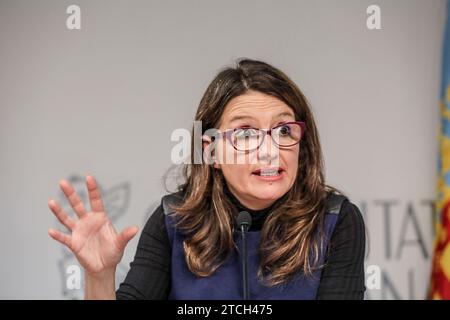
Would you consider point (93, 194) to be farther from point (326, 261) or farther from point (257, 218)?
point (326, 261)

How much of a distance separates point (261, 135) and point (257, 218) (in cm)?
18

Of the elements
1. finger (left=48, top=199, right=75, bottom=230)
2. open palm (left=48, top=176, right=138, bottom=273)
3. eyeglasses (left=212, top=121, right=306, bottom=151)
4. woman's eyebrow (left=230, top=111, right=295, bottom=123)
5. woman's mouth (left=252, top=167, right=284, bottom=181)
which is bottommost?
open palm (left=48, top=176, right=138, bottom=273)

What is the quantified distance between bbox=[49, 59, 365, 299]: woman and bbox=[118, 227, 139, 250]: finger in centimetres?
19

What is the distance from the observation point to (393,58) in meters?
1.60

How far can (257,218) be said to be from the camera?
3.77 feet

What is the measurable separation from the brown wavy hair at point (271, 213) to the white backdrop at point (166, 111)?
1.29 feet

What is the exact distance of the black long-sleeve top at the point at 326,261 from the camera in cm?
107

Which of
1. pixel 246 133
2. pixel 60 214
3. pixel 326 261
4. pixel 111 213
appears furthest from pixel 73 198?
pixel 111 213

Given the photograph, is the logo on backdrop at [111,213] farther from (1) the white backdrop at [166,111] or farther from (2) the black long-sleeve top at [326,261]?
(2) the black long-sleeve top at [326,261]

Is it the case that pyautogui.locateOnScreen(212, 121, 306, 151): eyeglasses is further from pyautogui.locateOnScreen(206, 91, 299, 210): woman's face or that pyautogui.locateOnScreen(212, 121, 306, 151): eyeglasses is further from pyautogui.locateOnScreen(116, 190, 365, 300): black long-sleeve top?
pyautogui.locateOnScreen(116, 190, 365, 300): black long-sleeve top

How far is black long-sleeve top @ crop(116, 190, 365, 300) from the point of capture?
42.0 inches

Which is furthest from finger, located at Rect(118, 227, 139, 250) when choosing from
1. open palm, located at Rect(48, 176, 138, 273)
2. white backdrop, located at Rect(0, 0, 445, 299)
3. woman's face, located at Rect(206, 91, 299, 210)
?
white backdrop, located at Rect(0, 0, 445, 299)

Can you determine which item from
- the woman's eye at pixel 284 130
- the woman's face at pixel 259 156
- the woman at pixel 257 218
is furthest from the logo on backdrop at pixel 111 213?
the woman's eye at pixel 284 130

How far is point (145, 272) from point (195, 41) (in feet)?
2.35
